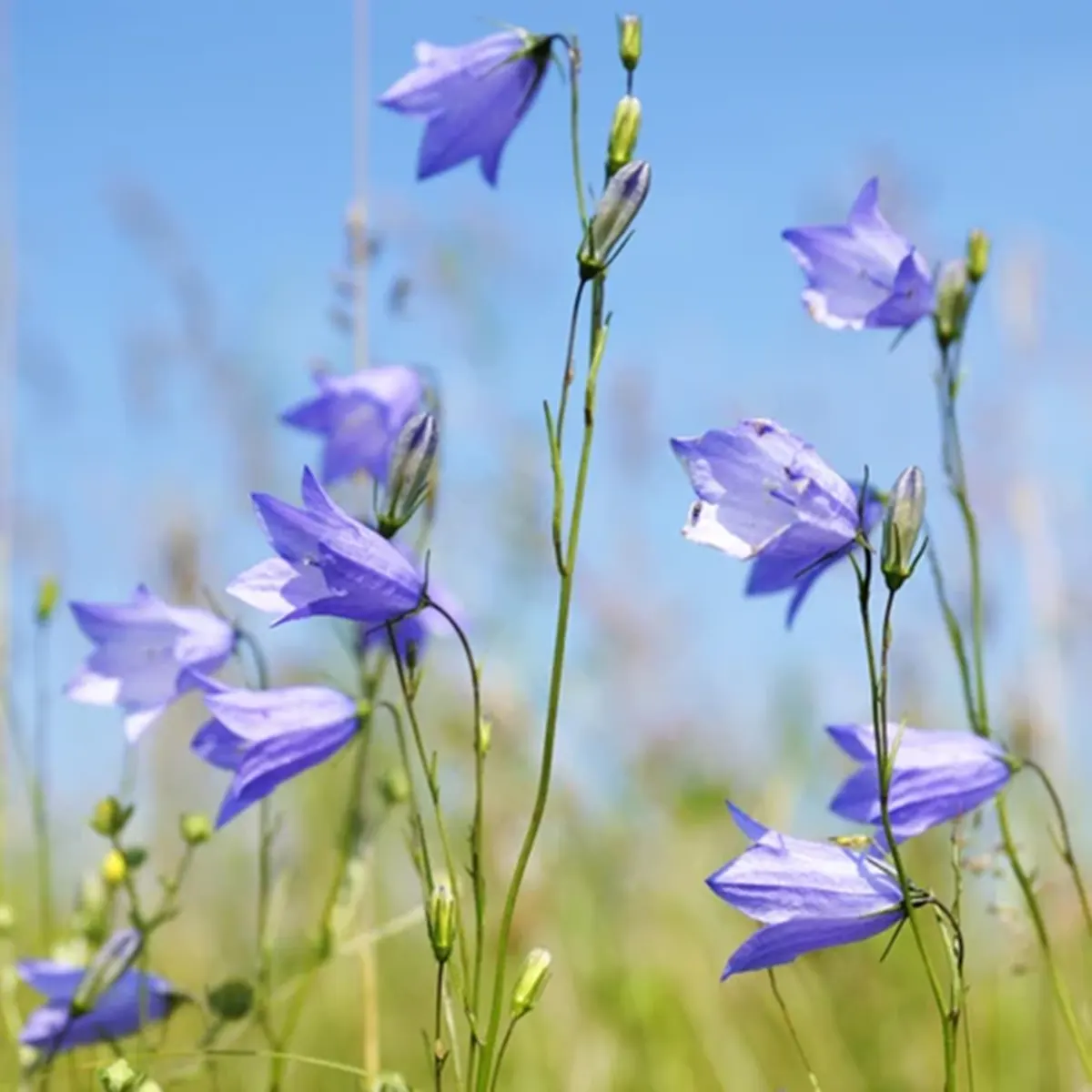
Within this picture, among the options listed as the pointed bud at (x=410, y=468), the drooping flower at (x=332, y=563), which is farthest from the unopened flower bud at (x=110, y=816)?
the pointed bud at (x=410, y=468)

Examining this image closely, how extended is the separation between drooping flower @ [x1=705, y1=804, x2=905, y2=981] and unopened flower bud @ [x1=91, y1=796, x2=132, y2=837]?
0.69 meters

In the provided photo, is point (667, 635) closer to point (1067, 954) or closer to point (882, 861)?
point (1067, 954)

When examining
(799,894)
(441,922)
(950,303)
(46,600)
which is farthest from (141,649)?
(950,303)

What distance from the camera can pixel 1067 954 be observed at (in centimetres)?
375

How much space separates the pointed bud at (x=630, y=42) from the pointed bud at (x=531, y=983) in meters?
0.77

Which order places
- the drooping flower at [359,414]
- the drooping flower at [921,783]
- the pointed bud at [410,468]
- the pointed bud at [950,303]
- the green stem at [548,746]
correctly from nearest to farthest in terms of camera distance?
the green stem at [548,746]
the pointed bud at [410,468]
the drooping flower at [921,783]
the pointed bud at [950,303]
the drooping flower at [359,414]

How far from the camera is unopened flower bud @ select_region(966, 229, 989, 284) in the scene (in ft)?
5.44

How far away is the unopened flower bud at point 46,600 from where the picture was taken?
5.97 feet

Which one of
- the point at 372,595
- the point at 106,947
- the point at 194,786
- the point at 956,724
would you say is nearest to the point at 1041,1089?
the point at 956,724

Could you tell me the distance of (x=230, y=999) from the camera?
1.53 metres

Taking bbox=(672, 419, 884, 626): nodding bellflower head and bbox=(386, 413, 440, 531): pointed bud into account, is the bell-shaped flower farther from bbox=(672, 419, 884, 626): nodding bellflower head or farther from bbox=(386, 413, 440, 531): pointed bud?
bbox=(672, 419, 884, 626): nodding bellflower head

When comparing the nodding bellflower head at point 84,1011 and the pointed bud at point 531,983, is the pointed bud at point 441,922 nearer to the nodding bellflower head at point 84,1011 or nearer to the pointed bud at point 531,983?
the pointed bud at point 531,983

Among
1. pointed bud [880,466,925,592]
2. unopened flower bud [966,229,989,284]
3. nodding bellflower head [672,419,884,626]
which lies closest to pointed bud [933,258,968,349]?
unopened flower bud [966,229,989,284]

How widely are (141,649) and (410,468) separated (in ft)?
1.85
